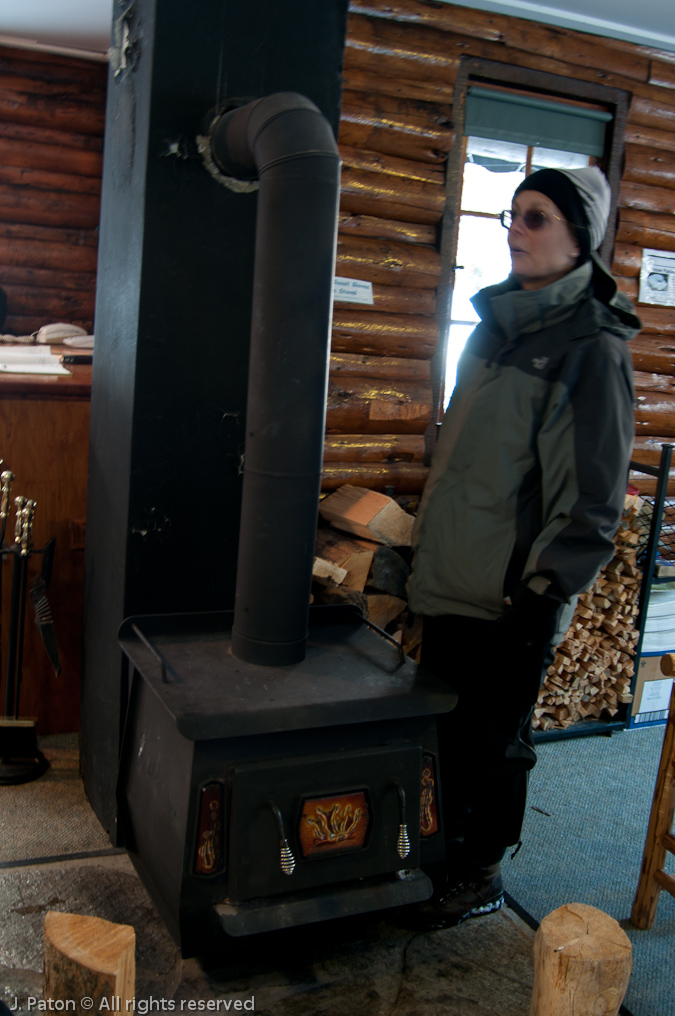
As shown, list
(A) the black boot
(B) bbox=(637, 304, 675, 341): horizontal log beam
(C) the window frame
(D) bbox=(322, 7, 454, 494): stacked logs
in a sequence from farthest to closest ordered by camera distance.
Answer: (B) bbox=(637, 304, 675, 341): horizontal log beam
(C) the window frame
(D) bbox=(322, 7, 454, 494): stacked logs
(A) the black boot

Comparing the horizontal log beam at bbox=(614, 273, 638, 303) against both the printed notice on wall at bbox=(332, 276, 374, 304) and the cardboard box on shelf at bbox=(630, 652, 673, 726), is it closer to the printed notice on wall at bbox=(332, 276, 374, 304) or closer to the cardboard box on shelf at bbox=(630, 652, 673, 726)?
the printed notice on wall at bbox=(332, 276, 374, 304)

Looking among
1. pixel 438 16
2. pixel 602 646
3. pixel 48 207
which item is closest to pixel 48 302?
pixel 48 207

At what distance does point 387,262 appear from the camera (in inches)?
161

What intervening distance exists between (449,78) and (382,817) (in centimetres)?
353

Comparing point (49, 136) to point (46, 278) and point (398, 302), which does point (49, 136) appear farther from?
point (398, 302)

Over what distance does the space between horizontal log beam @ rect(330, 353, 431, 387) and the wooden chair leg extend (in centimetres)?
220

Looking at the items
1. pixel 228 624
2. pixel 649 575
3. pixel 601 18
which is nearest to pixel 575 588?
pixel 228 624

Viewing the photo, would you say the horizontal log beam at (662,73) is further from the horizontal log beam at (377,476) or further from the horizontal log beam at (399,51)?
the horizontal log beam at (377,476)

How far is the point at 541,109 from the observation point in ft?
13.9

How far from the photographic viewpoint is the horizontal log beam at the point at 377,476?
161 inches

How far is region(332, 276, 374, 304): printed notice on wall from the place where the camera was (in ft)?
13.1

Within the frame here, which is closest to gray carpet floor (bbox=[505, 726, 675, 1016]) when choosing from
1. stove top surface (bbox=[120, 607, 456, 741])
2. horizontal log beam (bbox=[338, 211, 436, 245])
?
stove top surface (bbox=[120, 607, 456, 741])

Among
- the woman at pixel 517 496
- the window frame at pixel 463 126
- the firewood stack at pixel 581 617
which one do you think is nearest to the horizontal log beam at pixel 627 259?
the window frame at pixel 463 126

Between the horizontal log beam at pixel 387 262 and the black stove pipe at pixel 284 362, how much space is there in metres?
1.93
